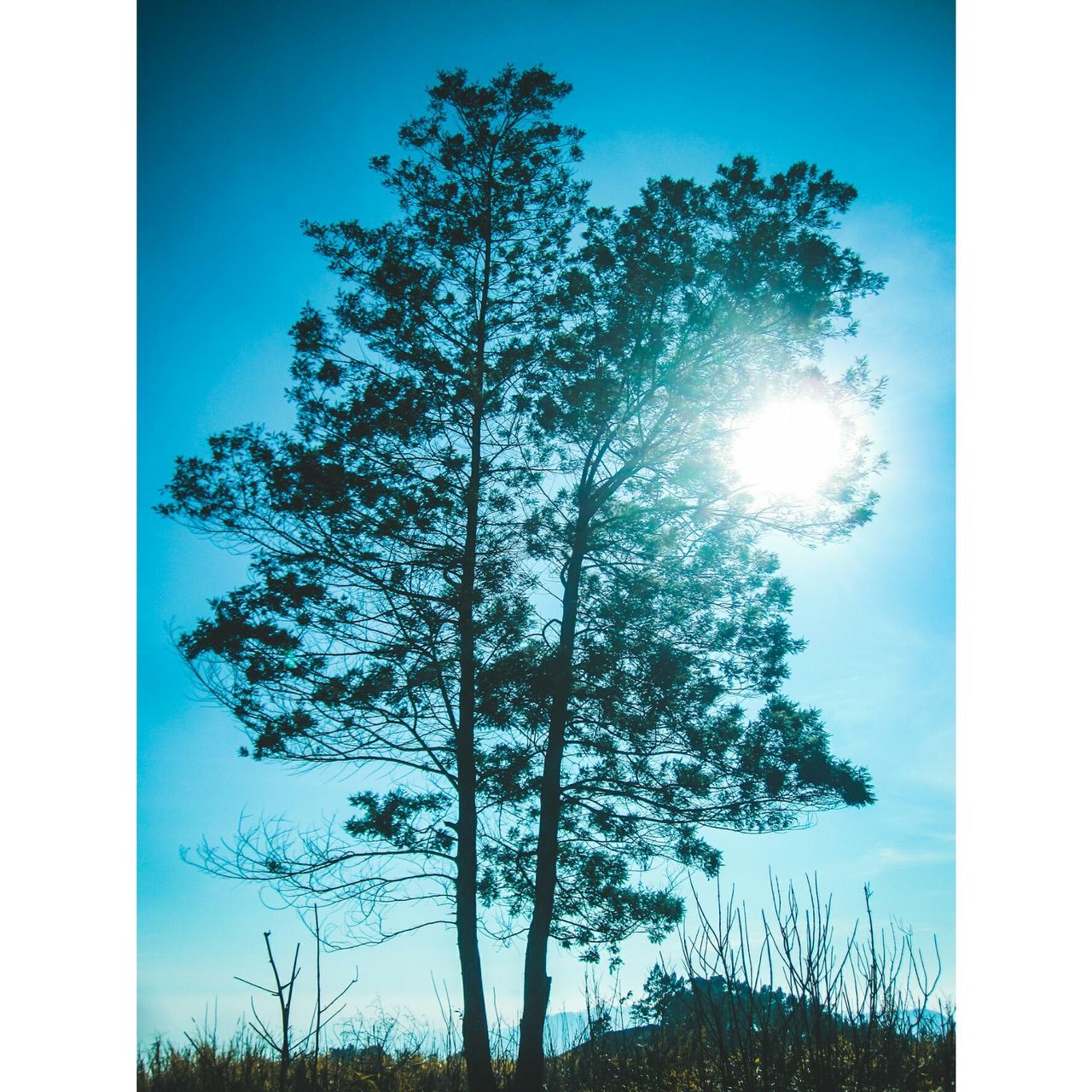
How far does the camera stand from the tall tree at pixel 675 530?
5750mm

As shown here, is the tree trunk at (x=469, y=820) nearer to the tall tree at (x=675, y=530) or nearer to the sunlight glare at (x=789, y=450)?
the tall tree at (x=675, y=530)

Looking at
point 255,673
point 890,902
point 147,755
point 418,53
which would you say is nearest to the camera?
point 890,902

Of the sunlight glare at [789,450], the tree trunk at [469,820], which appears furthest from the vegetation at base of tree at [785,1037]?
the sunlight glare at [789,450]

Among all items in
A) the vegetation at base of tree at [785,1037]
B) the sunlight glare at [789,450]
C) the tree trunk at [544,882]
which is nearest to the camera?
the vegetation at base of tree at [785,1037]

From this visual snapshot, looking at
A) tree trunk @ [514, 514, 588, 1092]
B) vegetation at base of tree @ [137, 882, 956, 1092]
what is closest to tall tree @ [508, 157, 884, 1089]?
tree trunk @ [514, 514, 588, 1092]

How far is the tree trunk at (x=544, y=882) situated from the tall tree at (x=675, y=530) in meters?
0.02

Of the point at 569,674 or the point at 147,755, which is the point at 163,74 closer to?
Result: the point at 147,755

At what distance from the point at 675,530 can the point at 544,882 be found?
9.20 ft

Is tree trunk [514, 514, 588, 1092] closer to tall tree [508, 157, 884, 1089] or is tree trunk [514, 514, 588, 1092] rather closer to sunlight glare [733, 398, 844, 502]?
tall tree [508, 157, 884, 1089]

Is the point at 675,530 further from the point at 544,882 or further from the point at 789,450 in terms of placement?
the point at 544,882
